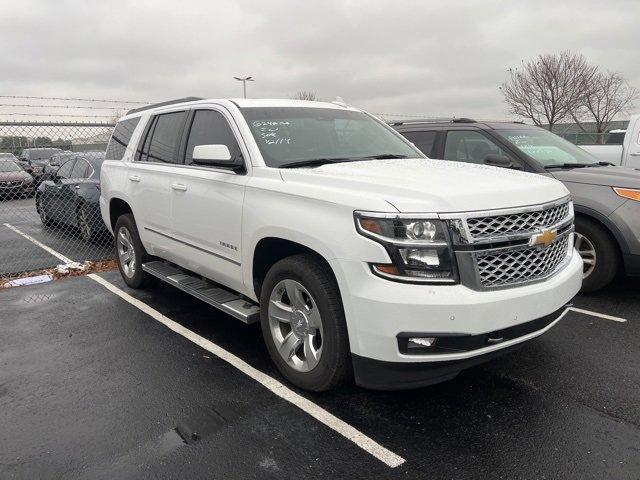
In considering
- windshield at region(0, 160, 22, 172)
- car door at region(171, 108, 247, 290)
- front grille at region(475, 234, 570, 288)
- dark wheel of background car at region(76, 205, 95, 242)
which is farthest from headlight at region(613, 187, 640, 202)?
windshield at region(0, 160, 22, 172)

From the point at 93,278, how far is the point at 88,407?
3.67m

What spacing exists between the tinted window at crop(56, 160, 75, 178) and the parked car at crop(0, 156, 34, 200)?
22.7ft

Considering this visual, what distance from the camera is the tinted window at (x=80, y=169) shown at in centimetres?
891

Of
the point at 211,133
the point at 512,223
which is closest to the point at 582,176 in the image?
the point at 512,223

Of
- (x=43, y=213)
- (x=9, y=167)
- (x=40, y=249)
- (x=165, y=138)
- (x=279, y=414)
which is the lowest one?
(x=40, y=249)

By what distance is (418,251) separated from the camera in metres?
2.76

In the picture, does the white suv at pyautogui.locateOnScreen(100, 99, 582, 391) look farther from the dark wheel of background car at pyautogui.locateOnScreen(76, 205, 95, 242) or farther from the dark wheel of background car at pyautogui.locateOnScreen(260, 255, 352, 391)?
the dark wheel of background car at pyautogui.locateOnScreen(76, 205, 95, 242)

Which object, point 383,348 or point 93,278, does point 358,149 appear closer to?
point 383,348

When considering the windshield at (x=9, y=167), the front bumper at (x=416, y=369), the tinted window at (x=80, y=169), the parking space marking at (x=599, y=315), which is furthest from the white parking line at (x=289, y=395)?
the windshield at (x=9, y=167)

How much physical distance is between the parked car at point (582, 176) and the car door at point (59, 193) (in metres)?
6.59

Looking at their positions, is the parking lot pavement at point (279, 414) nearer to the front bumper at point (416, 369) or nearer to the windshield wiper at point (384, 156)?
the front bumper at point (416, 369)

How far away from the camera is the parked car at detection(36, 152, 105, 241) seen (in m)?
8.46

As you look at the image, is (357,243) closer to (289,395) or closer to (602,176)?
(289,395)

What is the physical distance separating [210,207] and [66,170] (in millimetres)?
6985
